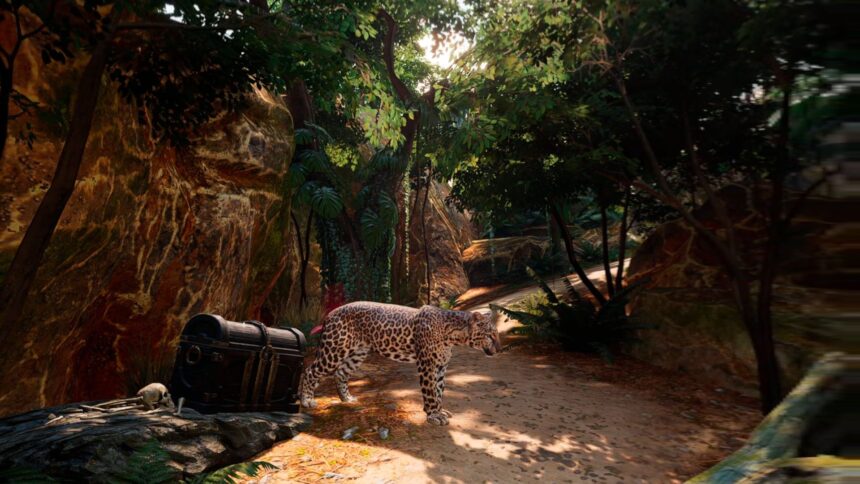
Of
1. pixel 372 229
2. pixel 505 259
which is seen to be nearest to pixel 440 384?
pixel 372 229

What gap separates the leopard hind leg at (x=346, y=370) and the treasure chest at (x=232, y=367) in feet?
2.85

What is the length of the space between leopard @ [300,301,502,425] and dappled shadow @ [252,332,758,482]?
358 millimetres

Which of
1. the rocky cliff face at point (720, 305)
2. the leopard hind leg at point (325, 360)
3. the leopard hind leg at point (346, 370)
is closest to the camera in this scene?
the leopard hind leg at point (325, 360)

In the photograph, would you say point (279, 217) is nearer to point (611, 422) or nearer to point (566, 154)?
point (566, 154)

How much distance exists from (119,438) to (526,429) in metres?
4.11

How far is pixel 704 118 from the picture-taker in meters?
8.70

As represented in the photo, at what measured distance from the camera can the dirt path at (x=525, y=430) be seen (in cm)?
432

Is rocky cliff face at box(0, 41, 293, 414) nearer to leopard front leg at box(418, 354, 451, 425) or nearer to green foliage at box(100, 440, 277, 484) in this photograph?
green foliage at box(100, 440, 277, 484)

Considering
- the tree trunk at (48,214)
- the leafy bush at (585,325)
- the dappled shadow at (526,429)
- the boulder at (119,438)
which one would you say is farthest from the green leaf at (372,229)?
the tree trunk at (48,214)

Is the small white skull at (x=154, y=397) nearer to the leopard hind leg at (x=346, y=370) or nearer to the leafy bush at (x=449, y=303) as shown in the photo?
the leopard hind leg at (x=346, y=370)

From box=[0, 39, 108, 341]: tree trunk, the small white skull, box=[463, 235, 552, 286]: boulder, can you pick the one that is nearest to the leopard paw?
the small white skull

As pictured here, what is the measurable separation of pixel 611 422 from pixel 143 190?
6.67 m

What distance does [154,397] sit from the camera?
436cm

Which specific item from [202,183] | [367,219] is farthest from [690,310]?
[202,183]
